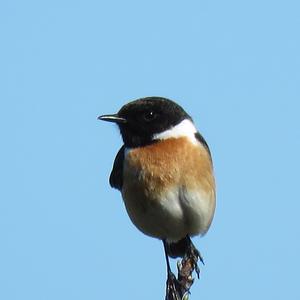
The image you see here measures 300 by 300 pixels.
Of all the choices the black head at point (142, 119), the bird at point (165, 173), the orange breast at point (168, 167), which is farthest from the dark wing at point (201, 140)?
the black head at point (142, 119)

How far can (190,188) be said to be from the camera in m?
8.57

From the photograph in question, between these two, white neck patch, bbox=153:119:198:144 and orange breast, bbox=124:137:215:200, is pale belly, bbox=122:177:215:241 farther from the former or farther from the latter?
white neck patch, bbox=153:119:198:144

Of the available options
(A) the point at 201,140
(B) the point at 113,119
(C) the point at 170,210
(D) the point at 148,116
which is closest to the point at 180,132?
(A) the point at 201,140

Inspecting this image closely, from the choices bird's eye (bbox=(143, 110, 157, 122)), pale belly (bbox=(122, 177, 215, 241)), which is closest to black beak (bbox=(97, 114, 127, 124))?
bird's eye (bbox=(143, 110, 157, 122))

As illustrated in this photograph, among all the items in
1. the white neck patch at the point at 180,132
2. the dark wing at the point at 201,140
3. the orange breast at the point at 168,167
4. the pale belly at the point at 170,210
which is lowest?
the pale belly at the point at 170,210

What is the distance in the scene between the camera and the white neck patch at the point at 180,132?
901 centimetres

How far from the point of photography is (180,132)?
9.09 metres

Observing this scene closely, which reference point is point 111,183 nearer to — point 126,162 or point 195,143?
point 126,162

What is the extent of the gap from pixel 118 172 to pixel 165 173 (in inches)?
31.6

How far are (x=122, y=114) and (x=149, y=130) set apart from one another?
364 millimetres

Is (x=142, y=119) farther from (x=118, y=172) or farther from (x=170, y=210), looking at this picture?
(x=170, y=210)

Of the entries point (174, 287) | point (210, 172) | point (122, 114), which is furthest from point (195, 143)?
point (174, 287)

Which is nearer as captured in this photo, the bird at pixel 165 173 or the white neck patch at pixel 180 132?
the bird at pixel 165 173

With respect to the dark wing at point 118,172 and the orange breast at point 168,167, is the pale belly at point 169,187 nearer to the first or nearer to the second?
the orange breast at point 168,167
